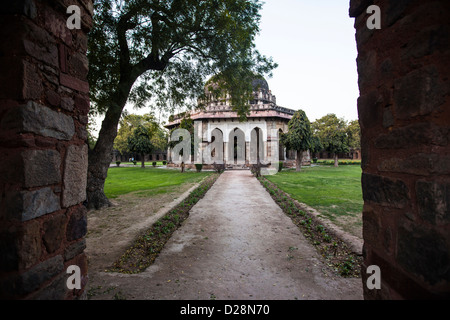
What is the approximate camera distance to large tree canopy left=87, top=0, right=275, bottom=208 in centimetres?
529

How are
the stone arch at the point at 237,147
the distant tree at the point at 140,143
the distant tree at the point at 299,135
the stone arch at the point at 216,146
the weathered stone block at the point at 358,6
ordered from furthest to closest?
the stone arch at the point at 216,146 < the stone arch at the point at 237,147 < the distant tree at the point at 140,143 < the distant tree at the point at 299,135 < the weathered stone block at the point at 358,6

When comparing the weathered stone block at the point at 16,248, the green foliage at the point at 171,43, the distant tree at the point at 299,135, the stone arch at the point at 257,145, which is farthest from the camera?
the stone arch at the point at 257,145

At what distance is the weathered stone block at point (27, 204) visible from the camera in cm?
147

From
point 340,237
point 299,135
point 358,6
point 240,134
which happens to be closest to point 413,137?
point 358,6

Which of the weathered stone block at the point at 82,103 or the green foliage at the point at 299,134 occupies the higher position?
the green foliage at the point at 299,134

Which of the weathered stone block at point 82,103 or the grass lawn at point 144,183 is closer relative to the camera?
the weathered stone block at point 82,103

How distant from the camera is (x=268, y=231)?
4375mm

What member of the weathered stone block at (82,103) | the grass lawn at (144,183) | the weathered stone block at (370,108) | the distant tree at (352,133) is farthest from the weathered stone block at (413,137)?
the distant tree at (352,133)

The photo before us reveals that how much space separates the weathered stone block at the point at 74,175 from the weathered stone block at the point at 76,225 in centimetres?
10

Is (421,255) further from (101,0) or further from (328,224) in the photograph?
(101,0)

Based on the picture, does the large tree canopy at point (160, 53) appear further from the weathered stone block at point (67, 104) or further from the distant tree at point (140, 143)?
the distant tree at point (140, 143)

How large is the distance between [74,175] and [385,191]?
2640 millimetres

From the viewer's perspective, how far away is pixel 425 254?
1.34 metres
